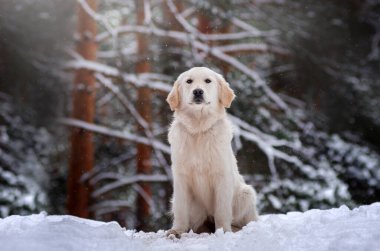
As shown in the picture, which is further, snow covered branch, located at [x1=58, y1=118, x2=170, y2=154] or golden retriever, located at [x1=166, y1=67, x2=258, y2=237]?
snow covered branch, located at [x1=58, y1=118, x2=170, y2=154]

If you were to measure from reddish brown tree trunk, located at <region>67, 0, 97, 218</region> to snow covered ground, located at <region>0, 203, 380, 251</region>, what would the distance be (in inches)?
230

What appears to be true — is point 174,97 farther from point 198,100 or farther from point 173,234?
point 173,234

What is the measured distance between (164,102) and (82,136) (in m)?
1.77

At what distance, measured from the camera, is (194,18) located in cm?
1143

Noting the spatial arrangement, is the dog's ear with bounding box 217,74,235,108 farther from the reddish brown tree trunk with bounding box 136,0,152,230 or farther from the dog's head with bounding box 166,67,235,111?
the reddish brown tree trunk with bounding box 136,0,152,230

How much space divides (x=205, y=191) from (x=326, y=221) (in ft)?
3.54

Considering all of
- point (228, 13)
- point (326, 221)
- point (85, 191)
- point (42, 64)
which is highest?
point (228, 13)

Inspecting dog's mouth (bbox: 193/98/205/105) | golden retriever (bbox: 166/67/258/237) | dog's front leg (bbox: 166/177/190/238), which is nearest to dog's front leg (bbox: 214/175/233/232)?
golden retriever (bbox: 166/67/258/237)

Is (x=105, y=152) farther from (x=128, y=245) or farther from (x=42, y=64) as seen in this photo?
(x=128, y=245)

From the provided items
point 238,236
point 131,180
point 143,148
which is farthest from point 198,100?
point 143,148

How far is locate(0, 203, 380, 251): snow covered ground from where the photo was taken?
278 centimetres

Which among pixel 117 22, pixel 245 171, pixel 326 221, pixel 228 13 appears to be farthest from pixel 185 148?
pixel 117 22

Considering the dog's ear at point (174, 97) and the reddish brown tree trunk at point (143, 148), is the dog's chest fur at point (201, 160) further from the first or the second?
the reddish brown tree trunk at point (143, 148)

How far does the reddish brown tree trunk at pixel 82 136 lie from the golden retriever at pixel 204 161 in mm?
5412
